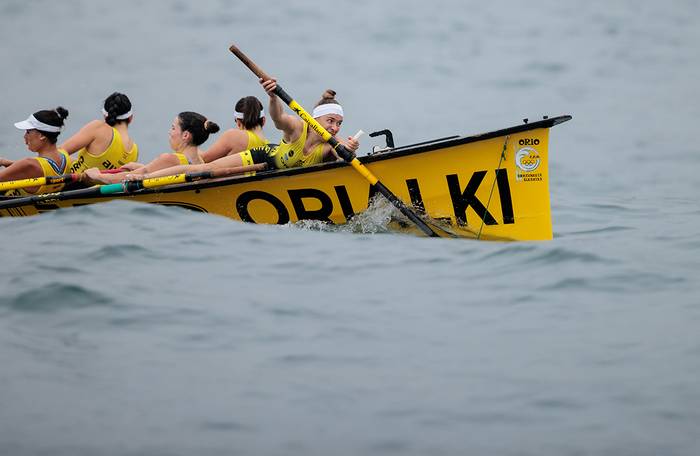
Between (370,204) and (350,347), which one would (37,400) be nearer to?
(350,347)

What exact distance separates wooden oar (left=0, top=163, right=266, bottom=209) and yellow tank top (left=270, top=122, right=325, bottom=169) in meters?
0.42

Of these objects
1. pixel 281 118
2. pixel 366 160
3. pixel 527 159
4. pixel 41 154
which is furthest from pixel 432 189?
pixel 41 154

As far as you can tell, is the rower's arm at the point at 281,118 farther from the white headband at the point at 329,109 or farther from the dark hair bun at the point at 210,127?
the dark hair bun at the point at 210,127

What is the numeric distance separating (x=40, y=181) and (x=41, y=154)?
58cm

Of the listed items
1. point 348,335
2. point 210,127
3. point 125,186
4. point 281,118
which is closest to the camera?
point 348,335

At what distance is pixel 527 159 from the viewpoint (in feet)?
34.4

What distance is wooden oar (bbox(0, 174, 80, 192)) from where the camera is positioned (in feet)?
37.5

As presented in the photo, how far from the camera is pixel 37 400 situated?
6.39 m

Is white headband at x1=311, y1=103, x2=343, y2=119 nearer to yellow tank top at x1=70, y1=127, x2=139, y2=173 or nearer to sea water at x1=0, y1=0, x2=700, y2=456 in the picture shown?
sea water at x1=0, y1=0, x2=700, y2=456

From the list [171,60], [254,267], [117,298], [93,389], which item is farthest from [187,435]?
[171,60]

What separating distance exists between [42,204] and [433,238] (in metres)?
3.66

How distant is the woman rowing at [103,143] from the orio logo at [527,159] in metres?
4.06

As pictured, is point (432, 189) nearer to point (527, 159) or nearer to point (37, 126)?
point (527, 159)

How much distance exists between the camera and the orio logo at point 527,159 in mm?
10477
